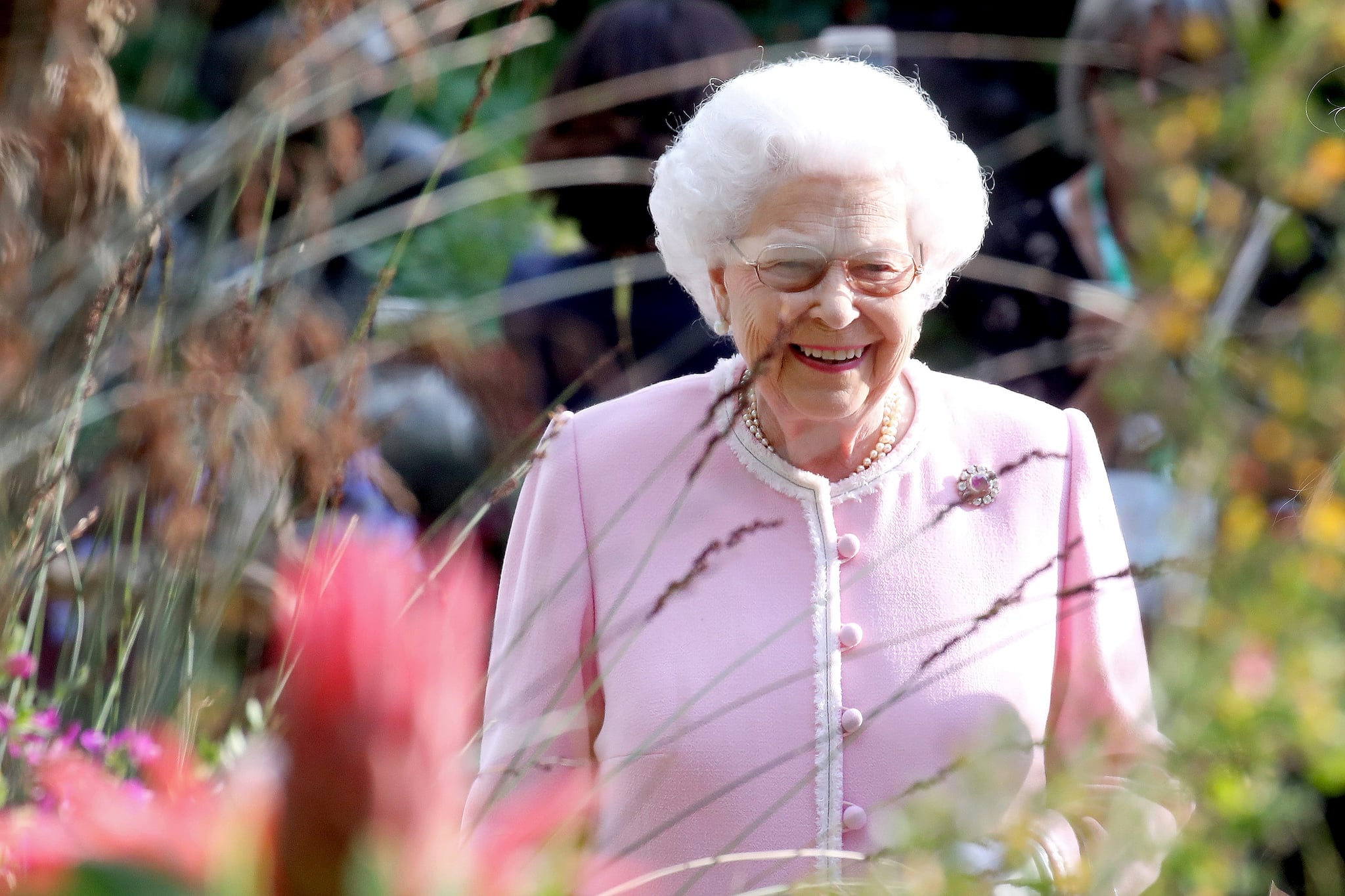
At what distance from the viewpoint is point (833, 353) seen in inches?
80.4

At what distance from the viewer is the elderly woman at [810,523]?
1.89m

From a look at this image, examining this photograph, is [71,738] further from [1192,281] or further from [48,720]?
[1192,281]

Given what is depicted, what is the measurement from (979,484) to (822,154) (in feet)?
1.63

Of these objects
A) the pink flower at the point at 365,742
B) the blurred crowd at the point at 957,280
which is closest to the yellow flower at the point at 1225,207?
the blurred crowd at the point at 957,280

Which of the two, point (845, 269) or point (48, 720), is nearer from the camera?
point (48, 720)

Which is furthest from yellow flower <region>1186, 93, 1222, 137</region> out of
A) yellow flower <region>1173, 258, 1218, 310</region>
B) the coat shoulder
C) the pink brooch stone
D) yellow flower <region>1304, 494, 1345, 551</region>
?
yellow flower <region>1304, 494, 1345, 551</region>

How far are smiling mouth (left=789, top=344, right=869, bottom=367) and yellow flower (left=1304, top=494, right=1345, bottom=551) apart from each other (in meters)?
0.64

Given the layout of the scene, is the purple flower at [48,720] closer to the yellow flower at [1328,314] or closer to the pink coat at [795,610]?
the pink coat at [795,610]

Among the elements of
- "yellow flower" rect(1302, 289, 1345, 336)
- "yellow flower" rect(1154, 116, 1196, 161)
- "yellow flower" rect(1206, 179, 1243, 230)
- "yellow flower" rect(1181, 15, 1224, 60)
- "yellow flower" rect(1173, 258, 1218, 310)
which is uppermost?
"yellow flower" rect(1181, 15, 1224, 60)

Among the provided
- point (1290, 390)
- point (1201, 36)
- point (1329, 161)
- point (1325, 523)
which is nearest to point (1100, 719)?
point (1325, 523)

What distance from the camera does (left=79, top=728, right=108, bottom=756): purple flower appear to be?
122 cm

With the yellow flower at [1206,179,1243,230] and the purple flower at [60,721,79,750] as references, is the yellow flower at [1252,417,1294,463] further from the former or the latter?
the purple flower at [60,721,79,750]

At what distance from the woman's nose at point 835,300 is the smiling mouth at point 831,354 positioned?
0.05m

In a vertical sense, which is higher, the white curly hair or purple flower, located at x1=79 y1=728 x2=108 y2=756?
the white curly hair
